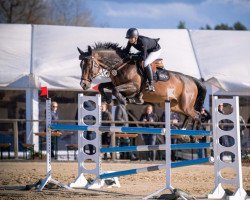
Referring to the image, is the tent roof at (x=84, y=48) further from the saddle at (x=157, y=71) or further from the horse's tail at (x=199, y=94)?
the saddle at (x=157, y=71)

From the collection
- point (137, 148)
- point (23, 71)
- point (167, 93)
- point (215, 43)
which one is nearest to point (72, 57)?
point (23, 71)

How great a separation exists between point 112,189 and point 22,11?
1987cm

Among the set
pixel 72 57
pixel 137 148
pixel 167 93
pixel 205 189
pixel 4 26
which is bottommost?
pixel 205 189

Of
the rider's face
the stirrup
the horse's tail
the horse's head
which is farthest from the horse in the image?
the horse's tail

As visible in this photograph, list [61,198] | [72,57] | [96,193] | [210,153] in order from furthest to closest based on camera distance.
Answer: [72,57] < [210,153] < [96,193] < [61,198]

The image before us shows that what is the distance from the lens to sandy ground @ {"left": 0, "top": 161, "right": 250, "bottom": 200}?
7.62 m

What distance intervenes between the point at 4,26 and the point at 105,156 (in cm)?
443

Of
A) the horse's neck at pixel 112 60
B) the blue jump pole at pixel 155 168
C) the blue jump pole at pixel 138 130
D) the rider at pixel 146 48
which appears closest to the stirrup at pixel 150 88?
the rider at pixel 146 48

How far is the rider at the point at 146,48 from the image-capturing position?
893 centimetres

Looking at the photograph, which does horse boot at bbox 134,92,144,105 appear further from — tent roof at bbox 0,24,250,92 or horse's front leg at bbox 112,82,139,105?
tent roof at bbox 0,24,250,92

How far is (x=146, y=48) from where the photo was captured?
9.00m

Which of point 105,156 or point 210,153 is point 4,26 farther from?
point 210,153

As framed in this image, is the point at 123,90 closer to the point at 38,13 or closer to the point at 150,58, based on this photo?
the point at 150,58

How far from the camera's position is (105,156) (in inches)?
546
